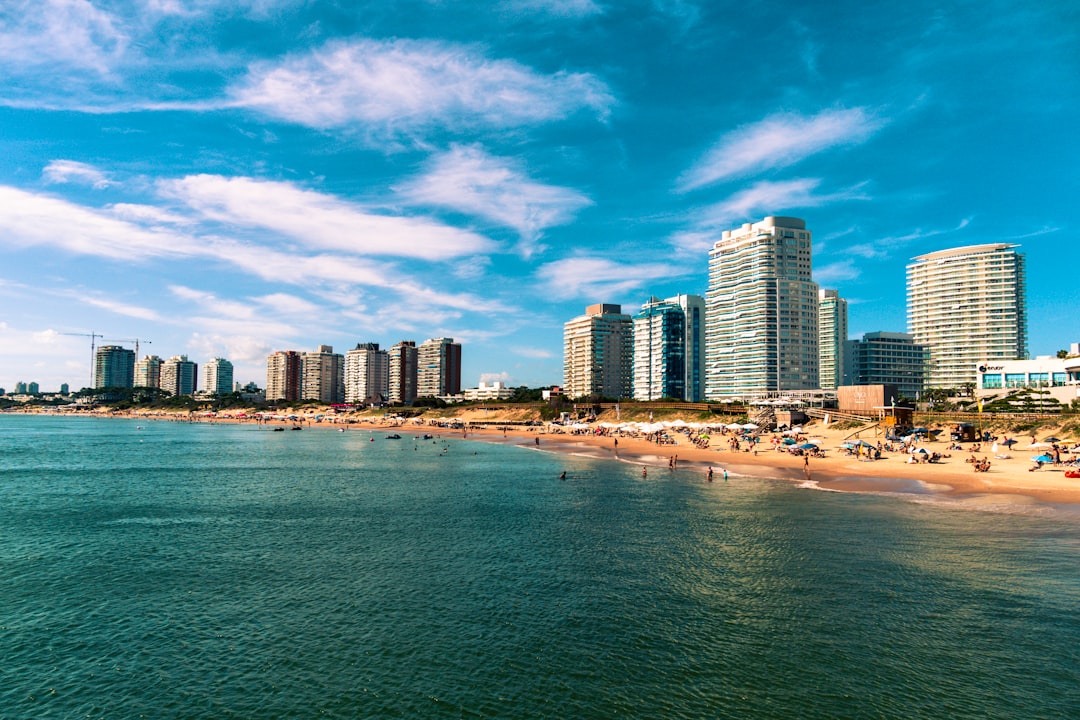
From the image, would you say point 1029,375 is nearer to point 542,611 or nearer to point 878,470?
point 878,470

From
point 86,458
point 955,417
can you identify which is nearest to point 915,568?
point 955,417

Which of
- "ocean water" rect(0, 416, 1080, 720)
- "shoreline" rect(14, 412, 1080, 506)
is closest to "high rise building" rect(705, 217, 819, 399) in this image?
"shoreline" rect(14, 412, 1080, 506)

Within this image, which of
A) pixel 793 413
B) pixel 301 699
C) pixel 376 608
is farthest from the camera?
pixel 793 413

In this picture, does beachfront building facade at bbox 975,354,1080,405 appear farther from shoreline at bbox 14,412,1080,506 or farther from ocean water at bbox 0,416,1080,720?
ocean water at bbox 0,416,1080,720

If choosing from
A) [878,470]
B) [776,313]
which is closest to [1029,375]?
[776,313]

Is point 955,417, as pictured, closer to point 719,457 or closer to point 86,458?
point 719,457
